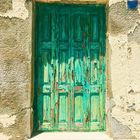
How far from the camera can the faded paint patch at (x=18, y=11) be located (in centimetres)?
444

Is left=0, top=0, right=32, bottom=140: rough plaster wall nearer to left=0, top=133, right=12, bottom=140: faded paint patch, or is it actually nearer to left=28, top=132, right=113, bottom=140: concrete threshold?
left=0, top=133, right=12, bottom=140: faded paint patch

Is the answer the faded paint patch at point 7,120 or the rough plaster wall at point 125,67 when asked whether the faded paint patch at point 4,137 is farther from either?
the rough plaster wall at point 125,67

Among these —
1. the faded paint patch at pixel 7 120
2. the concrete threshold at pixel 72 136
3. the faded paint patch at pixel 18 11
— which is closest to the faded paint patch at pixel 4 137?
the faded paint patch at pixel 7 120

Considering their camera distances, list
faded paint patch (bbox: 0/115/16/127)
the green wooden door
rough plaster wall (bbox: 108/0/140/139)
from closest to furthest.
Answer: faded paint patch (bbox: 0/115/16/127) < rough plaster wall (bbox: 108/0/140/139) < the green wooden door

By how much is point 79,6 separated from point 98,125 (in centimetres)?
148

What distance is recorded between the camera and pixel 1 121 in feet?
14.5

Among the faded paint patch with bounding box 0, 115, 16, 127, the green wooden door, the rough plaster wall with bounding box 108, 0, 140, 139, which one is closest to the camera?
the faded paint patch with bounding box 0, 115, 16, 127

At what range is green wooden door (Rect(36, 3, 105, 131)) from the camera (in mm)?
4711

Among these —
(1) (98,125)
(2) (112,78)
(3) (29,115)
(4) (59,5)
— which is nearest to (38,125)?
(3) (29,115)

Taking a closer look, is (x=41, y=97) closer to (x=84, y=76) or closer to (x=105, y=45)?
(x=84, y=76)

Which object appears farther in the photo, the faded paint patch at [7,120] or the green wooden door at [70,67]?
the green wooden door at [70,67]

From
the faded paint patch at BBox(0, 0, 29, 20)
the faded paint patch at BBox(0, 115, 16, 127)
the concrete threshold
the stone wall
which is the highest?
the faded paint patch at BBox(0, 0, 29, 20)

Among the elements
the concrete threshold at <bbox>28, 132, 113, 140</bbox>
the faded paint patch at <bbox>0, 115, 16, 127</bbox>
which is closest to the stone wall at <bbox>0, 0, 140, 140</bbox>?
the faded paint patch at <bbox>0, 115, 16, 127</bbox>

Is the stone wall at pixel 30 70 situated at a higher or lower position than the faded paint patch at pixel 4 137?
higher
